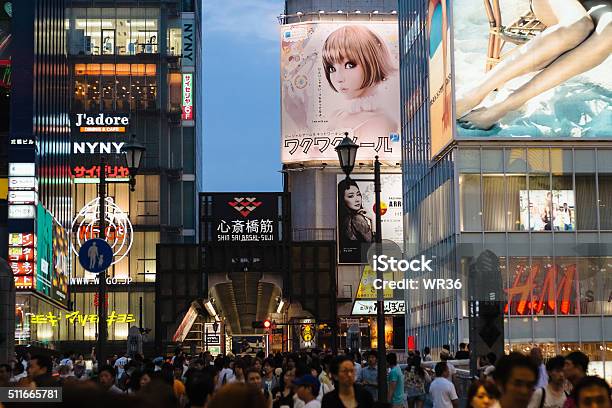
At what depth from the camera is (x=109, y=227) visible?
95375 mm

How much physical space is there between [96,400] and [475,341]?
23717 millimetres

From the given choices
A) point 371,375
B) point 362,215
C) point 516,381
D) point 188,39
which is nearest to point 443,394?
point 371,375

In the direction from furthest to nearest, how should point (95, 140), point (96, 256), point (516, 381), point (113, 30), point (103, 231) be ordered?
point (113, 30) → point (95, 140) → point (103, 231) → point (96, 256) → point (516, 381)

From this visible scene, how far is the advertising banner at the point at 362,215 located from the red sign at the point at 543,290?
3983cm

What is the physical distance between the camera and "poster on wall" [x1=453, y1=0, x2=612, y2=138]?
56.7 m

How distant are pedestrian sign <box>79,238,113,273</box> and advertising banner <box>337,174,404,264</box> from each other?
72030 mm

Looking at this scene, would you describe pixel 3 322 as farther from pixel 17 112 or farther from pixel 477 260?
pixel 17 112

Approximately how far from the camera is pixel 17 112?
70.7 metres

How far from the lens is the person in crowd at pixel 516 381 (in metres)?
8.84

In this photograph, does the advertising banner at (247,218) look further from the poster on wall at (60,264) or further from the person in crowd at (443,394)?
the person in crowd at (443,394)

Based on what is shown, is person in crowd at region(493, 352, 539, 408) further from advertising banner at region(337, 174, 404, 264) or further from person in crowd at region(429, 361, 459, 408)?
advertising banner at region(337, 174, 404, 264)

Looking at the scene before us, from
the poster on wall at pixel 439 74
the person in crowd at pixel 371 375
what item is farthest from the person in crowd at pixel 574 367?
the poster on wall at pixel 439 74

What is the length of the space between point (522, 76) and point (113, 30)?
5453 centimetres
